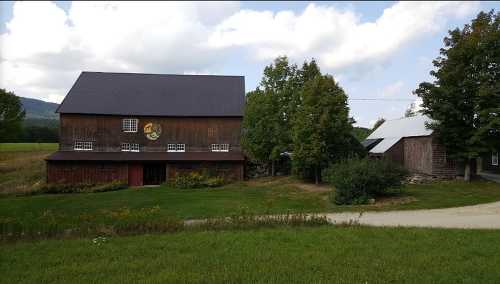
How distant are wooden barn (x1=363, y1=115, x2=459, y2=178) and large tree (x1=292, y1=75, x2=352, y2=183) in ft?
12.4

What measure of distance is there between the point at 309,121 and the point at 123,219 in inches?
757

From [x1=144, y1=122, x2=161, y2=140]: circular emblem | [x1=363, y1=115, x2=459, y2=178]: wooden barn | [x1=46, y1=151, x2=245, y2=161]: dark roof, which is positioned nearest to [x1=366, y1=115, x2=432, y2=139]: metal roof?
[x1=363, y1=115, x2=459, y2=178]: wooden barn

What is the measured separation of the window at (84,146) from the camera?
40781 millimetres

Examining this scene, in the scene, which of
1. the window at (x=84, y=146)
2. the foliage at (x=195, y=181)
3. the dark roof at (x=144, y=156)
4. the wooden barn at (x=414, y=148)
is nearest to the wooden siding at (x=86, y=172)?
the dark roof at (x=144, y=156)

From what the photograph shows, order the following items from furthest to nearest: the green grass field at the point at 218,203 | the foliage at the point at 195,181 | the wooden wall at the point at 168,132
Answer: the wooden wall at the point at 168,132 → the foliage at the point at 195,181 → the green grass field at the point at 218,203

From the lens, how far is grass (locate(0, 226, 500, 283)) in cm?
788

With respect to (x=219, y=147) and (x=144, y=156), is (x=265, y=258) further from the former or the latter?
(x=219, y=147)

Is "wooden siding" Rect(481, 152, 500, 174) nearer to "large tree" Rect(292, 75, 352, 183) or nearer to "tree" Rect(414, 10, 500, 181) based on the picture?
"tree" Rect(414, 10, 500, 181)

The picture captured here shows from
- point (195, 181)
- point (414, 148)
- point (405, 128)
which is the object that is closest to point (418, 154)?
point (414, 148)

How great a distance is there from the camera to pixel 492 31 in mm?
29219

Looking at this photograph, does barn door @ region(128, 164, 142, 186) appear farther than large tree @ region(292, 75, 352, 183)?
Yes

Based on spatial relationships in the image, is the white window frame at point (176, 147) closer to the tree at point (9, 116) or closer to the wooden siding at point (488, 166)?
the tree at point (9, 116)

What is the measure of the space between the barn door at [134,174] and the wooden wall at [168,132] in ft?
9.43

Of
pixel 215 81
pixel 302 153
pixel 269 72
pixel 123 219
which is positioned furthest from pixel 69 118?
pixel 123 219
